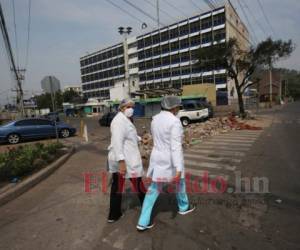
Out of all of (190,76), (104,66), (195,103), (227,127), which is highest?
(104,66)

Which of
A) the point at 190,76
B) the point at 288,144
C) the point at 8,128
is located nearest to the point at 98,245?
the point at 288,144

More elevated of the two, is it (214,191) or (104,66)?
(104,66)

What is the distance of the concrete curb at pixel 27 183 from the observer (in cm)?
498

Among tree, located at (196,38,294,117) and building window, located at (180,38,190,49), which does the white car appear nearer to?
tree, located at (196,38,294,117)

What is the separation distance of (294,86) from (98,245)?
403 feet

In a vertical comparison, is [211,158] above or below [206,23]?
below

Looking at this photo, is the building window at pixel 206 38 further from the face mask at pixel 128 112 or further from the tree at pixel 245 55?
the face mask at pixel 128 112

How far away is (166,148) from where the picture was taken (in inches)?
135

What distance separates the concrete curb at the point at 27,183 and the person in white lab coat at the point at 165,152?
309 centimetres

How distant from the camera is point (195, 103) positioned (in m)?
21.8

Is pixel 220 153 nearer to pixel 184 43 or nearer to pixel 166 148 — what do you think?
pixel 166 148

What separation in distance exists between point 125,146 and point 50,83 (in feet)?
29.6

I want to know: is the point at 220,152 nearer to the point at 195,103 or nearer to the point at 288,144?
the point at 288,144

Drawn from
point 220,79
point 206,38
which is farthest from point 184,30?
point 220,79
